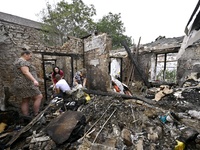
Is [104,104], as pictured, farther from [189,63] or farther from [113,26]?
[113,26]

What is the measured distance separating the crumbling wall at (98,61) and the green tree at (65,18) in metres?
4.07

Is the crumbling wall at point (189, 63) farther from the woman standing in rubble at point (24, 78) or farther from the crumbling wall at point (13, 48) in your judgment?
the crumbling wall at point (13, 48)

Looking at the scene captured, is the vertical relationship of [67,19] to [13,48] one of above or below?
above

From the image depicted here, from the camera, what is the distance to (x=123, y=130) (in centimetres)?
214

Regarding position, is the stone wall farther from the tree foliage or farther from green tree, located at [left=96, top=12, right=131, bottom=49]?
green tree, located at [left=96, top=12, right=131, bottom=49]

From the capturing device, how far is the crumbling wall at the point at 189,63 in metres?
4.62

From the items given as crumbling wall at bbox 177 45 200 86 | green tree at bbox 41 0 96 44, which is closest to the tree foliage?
green tree at bbox 41 0 96 44

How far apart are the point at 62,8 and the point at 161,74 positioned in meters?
8.71

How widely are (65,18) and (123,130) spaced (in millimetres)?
8752

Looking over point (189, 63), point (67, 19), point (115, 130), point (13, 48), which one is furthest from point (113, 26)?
point (115, 130)

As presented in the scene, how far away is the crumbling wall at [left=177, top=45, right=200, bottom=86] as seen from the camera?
182 inches

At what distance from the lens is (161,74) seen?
747cm

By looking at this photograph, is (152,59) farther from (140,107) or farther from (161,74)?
(140,107)

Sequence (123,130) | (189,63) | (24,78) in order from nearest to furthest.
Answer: (123,130)
(24,78)
(189,63)
